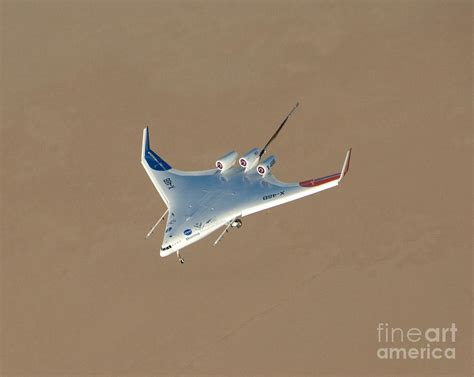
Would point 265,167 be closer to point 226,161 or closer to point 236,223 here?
point 226,161

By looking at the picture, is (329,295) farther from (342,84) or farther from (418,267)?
(342,84)

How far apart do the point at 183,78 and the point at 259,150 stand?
531 inches

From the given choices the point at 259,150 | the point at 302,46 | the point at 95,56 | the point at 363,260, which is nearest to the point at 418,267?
the point at 363,260

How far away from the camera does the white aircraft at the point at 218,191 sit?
5784 cm

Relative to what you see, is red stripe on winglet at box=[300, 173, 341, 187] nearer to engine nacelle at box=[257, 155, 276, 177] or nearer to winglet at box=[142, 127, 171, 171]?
engine nacelle at box=[257, 155, 276, 177]

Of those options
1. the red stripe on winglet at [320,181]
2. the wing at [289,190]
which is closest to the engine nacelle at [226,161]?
the wing at [289,190]

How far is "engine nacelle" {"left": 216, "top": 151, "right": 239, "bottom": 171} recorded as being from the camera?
6184 cm

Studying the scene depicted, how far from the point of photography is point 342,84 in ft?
232

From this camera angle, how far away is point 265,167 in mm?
61281

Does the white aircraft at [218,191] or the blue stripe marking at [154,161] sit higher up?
the blue stripe marking at [154,161]

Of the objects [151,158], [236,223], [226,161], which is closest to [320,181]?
[236,223]

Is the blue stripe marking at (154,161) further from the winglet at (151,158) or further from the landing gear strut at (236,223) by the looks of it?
the landing gear strut at (236,223)

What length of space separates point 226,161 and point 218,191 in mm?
2721

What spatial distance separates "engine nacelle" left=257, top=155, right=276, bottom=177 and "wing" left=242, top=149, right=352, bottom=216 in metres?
1.06
